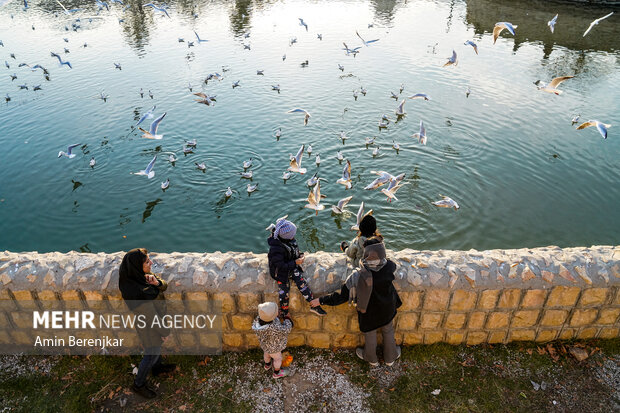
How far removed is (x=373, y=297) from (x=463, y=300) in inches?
57.2

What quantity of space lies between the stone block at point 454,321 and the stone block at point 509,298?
557 mm

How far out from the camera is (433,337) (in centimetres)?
599

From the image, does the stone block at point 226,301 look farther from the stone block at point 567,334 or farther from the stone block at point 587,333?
the stone block at point 587,333

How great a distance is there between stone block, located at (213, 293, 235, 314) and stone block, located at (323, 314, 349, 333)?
139cm

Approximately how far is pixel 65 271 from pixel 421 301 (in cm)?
517

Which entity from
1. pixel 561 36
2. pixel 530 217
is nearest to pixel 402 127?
pixel 530 217

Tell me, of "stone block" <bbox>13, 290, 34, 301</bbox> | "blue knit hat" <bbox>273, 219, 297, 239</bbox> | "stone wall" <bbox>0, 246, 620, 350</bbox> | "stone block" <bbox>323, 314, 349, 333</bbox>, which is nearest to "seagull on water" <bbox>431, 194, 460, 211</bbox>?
"stone wall" <bbox>0, 246, 620, 350</bbox>

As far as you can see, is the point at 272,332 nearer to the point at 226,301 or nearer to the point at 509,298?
the point at 226,301

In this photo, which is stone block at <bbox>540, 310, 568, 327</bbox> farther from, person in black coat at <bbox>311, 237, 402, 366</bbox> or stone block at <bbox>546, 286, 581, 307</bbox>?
person in black coat at <bbox>311, 237, 402, 366</bbox>

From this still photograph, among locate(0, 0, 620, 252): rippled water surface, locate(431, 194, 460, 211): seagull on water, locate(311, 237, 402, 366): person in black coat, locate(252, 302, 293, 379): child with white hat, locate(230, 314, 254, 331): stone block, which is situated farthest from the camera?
locate(0, 0, 620, 252): rippled water surface

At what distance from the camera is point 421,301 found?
561 cm

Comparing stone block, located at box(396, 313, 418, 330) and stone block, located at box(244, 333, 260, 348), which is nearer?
stone block, located at box(396, 313, 418, 330)

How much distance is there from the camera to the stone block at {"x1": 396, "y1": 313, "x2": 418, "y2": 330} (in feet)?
18.8

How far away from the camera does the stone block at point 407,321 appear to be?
5742mm
